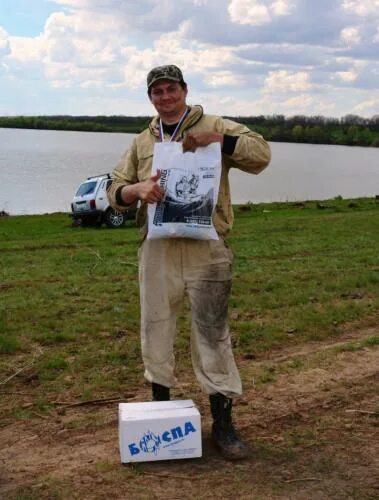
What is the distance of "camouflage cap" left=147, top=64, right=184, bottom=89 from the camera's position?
3.88 metres

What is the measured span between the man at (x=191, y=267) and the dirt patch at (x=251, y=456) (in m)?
0.29

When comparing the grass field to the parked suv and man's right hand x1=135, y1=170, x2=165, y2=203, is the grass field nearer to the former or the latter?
man's right hand x1=135, y1=170, x2=165, y2=203

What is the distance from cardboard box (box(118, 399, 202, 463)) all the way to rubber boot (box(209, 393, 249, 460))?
0.48 ft

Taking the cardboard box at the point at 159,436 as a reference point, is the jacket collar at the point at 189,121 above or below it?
above

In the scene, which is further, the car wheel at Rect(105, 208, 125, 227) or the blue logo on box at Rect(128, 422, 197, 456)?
the car wheel at Rect(105, 208, 125, 227)

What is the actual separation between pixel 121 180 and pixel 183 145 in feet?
1.62

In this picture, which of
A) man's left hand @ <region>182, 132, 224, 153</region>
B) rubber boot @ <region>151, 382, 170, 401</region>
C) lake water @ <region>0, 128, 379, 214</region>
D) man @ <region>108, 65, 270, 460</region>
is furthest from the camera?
lake water @ <region>0, 128, 379, 214</region>

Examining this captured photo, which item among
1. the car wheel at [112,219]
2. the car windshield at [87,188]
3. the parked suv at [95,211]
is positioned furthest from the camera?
the car windshield at [87,188]

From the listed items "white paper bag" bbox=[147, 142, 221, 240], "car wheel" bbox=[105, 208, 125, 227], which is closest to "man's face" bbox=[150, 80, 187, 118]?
"white paper bag" bbox=[147, 142, 221, 240]

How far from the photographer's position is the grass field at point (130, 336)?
4094 millimetres

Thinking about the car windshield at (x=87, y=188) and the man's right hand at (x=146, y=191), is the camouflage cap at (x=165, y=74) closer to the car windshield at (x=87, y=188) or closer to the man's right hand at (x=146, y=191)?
the man's right hand at (x=146, y=191)

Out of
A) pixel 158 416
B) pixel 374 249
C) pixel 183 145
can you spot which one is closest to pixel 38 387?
pixel 158 416

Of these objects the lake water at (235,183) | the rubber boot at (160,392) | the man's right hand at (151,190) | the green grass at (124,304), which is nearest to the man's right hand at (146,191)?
the man's right hand at (151,190)

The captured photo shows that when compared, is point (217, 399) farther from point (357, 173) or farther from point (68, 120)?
point (68, 120)
